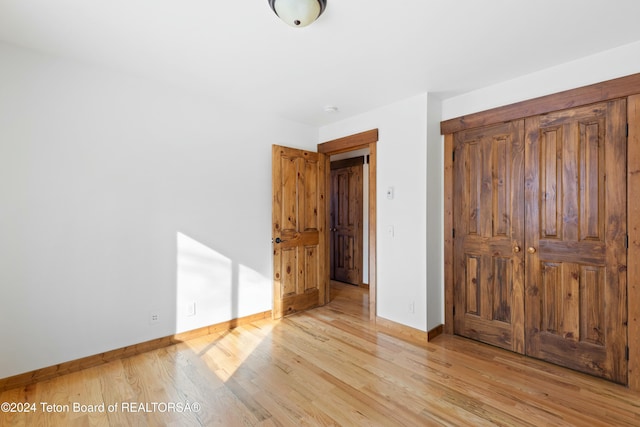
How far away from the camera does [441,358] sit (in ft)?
8.59

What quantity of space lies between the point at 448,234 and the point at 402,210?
54cm

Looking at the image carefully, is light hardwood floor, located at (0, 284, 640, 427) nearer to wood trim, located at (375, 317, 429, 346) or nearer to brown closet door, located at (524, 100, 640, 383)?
wood trim, located at (375, 317, 429, 346)

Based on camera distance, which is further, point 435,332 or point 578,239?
point 435,332

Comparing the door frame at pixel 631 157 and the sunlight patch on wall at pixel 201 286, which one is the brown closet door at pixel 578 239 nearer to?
the door frame at pixel 631 157

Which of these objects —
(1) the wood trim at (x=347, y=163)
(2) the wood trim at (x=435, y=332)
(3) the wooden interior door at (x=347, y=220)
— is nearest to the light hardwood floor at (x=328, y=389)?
(2) the wood trim at (x=435, y=332)

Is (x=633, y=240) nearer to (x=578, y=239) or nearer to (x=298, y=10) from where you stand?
(x=578, y=239)

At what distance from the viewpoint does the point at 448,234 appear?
313 cm

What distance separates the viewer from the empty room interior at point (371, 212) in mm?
1932

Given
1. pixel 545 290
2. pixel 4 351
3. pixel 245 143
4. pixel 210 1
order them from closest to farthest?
pixel 210 1 → pixel 4 351 → pixel 545 290 → pixel 245 143

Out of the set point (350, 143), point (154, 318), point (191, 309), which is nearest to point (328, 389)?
point (191, 309)

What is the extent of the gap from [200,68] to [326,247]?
262 centimetres

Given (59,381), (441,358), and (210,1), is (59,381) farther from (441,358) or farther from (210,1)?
(441,358)

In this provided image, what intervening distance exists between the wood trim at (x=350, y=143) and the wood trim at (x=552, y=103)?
31.0 inches

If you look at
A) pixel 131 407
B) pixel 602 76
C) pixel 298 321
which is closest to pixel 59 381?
Answer: pixel 131 407
